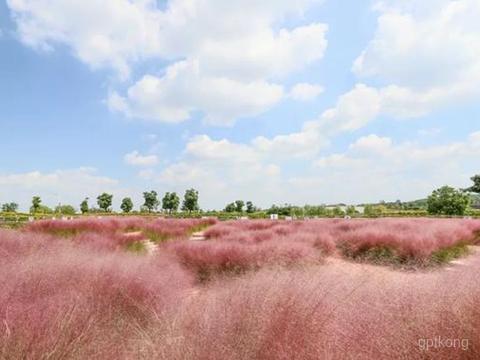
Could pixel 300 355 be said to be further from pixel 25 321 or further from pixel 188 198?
pixel 188 198

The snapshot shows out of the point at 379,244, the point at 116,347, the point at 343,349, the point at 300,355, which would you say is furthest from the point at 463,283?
the point at 379,244

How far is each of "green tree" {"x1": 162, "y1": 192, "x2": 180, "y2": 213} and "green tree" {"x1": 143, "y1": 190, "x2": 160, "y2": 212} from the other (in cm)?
196

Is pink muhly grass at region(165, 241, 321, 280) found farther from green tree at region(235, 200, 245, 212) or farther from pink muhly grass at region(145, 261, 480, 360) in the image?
green tree at region(235, 200, 245, 212)

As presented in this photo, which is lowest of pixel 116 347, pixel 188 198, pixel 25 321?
pixel 116 347

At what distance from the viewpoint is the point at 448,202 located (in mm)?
29391

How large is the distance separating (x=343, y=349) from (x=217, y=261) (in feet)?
13.6

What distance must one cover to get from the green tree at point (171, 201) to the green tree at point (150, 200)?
6.43 ft

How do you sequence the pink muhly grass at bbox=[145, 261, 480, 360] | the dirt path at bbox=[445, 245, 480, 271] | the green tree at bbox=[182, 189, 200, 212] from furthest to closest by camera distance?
the green tree at bbox=[182, 189, 200, 212] < the dirt path at bbox=[445, 245, 480, 271] < the pink muhly grass at bbox=[145, 261, 480, 360]

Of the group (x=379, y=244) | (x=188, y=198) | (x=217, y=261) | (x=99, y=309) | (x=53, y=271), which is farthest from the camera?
(x=188, y=198)

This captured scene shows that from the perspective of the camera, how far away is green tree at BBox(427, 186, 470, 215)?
29.1 meters

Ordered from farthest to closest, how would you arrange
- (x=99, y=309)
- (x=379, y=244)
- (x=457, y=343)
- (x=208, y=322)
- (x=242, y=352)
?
(x=379, y=244) → (x=99, y=309) → (x=208, y=322) → (x=242, y=352) → (x=457, y=343)

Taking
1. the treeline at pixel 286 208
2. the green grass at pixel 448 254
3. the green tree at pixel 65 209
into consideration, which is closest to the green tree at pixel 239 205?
the treeline at pixel 286 208

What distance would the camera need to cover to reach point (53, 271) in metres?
3.42

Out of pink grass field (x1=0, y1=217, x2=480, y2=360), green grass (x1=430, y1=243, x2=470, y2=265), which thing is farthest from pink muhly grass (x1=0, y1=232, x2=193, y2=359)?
green grass (x1=430, y1=243, x2=470, y2=265)
